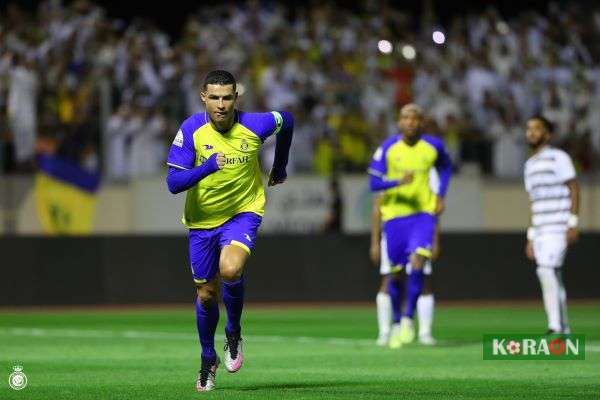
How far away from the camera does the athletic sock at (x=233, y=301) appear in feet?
33.6

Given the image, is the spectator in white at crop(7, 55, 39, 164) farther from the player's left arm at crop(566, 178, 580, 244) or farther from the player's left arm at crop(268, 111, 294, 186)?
the player's left arm at crop(268, 111, 294, 186)

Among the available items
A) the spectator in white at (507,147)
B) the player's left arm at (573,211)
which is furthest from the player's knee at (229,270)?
the spectator in white at (507,147)

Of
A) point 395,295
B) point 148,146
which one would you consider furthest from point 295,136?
point 395,295

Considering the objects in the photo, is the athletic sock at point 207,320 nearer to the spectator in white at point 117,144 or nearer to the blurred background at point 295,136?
the blurred background at point 295,136

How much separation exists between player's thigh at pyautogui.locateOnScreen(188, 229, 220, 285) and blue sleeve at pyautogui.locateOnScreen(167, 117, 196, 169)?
0.59 meters

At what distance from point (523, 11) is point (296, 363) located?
1873 cm

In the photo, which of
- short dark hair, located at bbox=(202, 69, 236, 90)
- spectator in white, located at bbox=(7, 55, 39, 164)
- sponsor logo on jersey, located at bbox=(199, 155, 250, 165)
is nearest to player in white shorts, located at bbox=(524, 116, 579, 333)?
sponsor logo on jersey, located at bbox=(199, 155, 250, 165)

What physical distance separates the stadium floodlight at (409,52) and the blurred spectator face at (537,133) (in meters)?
11.9

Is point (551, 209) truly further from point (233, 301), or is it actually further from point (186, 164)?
point (186, 164)

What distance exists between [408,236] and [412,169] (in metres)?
0.73

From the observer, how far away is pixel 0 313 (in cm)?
2252

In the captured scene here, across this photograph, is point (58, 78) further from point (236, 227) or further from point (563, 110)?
point (236, 227)

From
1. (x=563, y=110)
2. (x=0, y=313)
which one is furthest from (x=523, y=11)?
(x=0, y=313)

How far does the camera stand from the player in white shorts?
1456 centimetres
